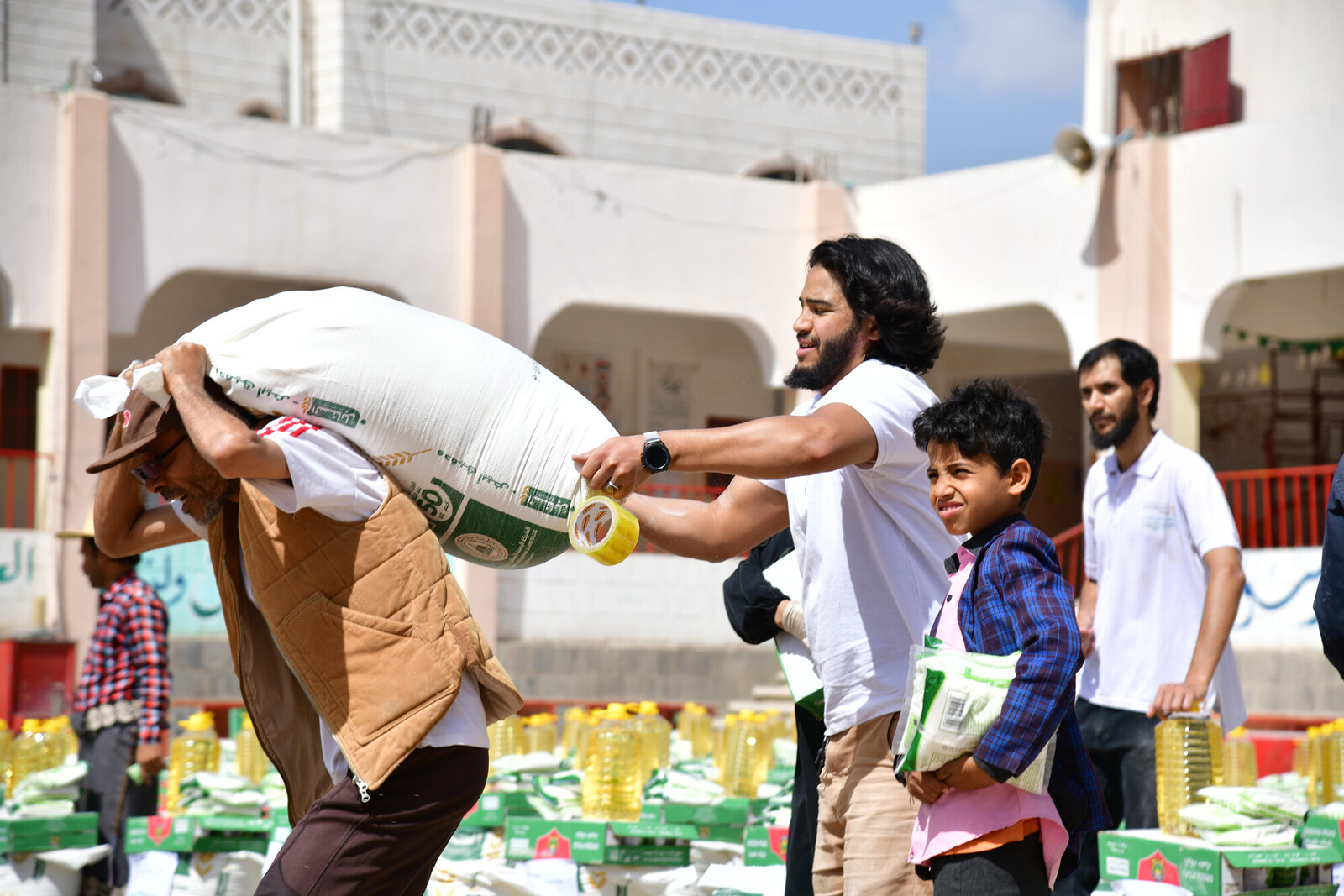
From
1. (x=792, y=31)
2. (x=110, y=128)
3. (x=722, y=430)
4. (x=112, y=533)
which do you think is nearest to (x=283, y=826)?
(x=112, y=533)

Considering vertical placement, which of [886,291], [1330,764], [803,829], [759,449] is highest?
[886,291]

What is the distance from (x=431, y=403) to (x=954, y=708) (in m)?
1.12

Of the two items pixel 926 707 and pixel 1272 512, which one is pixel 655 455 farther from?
pixel 1272 512

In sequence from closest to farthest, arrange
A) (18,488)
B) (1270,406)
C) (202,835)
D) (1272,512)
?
(202,835)
(1272,512)
(18,488)
(1270,406)

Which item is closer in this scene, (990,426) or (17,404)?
(990,426)

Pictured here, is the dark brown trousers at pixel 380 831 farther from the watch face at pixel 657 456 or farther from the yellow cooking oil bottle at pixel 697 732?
the yellow cooking oil bottle at pixel 697 732

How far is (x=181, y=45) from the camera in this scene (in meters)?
16.8

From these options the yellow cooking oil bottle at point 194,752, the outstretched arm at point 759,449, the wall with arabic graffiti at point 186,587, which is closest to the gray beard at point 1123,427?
the outstretched arm at point 759,449

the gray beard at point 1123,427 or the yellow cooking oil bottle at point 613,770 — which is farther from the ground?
the gray beard at point 1123,427

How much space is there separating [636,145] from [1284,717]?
10482 mm

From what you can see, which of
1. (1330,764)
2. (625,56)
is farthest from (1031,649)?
(625,56)

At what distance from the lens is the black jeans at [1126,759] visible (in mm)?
4594

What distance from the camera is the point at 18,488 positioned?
14664 millimetres

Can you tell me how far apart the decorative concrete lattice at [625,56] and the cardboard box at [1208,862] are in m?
14.8
